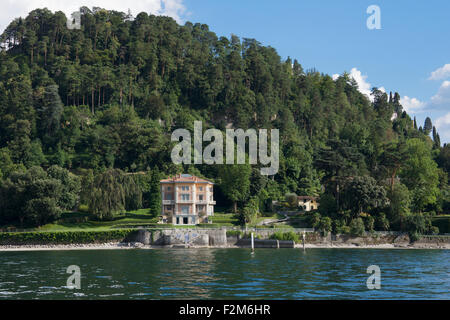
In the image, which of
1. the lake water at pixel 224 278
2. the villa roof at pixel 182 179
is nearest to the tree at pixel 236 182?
the villa roof at pixel 182 179

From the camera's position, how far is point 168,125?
415 feet

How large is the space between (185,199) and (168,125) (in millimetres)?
38537

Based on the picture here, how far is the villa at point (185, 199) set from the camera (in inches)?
3575

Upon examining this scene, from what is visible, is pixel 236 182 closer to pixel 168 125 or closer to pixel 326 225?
pixel 326 225

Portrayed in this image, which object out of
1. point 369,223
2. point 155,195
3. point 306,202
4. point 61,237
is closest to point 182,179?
point 155,195

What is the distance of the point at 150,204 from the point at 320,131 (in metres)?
74.3

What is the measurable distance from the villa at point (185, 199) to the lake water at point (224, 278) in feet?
112

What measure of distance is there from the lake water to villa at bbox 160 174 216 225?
112 feet

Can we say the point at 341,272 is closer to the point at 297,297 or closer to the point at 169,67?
the point at 297,297

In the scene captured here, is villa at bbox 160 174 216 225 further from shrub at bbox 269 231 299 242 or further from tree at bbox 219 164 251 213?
shrub at bbox 269 231 299 242

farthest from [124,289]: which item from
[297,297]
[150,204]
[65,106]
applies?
[65,106]

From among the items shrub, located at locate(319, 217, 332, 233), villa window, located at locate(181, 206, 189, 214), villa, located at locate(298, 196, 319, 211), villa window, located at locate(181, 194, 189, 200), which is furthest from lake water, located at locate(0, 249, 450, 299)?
villa, located at locate(298, 196, 319, 211)

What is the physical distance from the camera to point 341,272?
143ft
